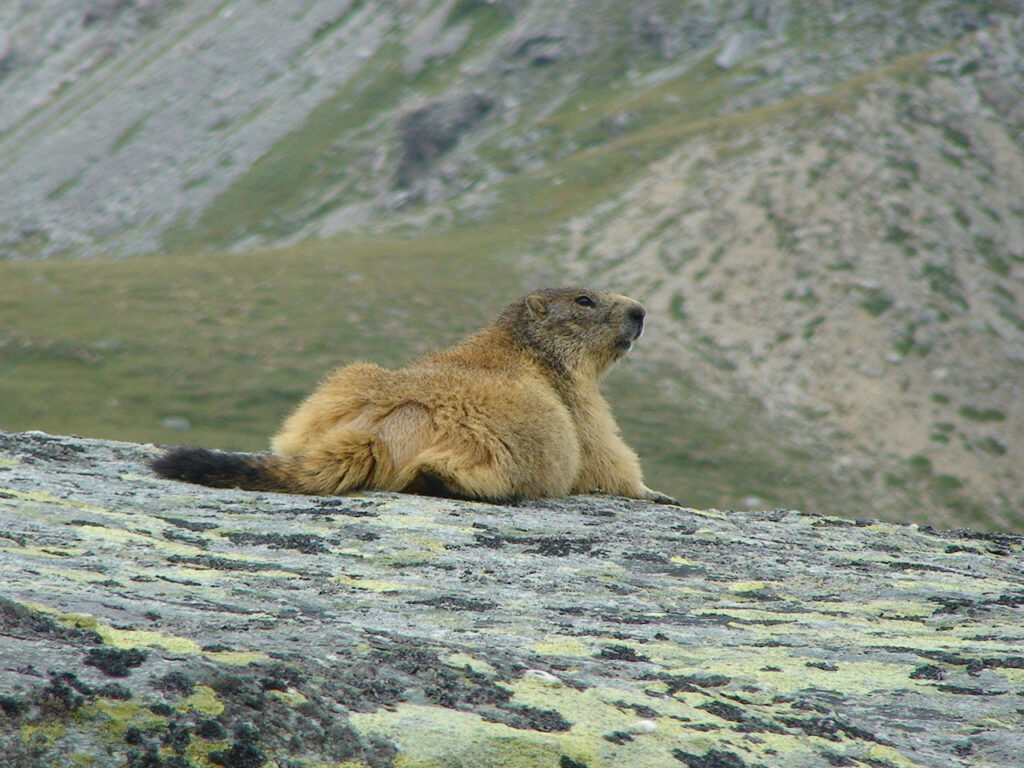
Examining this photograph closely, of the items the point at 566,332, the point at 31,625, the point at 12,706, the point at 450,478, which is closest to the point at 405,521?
the point at 450,478

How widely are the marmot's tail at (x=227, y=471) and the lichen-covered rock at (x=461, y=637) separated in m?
0.23

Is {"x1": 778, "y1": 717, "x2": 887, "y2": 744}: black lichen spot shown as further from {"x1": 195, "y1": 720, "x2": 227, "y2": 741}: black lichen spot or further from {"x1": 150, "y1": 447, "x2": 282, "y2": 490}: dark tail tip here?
{"x1": 150, "y1": 447, "x2": 282, "y2": 490}: dark tail tip

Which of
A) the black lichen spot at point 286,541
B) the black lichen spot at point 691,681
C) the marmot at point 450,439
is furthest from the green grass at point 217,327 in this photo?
the black lichen spot at point 691,681

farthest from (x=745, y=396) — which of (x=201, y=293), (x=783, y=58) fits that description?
(x=783, y=58)

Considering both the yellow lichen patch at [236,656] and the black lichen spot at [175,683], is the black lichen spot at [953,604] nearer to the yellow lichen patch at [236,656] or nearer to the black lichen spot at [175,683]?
the yellow lichen patch at [236,656]

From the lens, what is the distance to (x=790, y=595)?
272 inches

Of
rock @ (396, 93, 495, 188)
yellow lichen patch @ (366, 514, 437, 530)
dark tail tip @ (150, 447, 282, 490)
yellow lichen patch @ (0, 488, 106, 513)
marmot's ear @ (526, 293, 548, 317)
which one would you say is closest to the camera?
yellow lichen patch @ (0, 488, 106, 513)

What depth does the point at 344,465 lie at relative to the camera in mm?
8602

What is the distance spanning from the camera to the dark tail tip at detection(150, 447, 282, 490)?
838cm

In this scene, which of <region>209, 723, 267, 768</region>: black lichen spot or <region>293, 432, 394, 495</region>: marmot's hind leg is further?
<region>293, 432, 394, 495</region>: marmot's hind leg

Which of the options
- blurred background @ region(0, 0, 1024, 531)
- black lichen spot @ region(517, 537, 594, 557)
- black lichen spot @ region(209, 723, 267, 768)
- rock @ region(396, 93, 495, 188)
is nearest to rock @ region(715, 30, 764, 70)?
blurred background @ region(0, 0, 1024, 531)

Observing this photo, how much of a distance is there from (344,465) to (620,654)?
402 cm

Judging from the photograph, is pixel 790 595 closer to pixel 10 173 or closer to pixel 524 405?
pixel 524 405

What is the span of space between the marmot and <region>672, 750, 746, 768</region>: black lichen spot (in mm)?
4910
